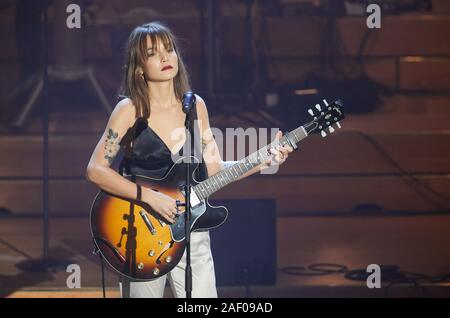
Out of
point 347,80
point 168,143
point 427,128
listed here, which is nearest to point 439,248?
point 427,128

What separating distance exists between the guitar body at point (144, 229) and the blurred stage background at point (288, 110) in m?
1.63

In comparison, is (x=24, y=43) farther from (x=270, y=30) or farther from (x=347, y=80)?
(x=347, y=80)

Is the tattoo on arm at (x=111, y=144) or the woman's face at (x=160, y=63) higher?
the woman's face at (x=160, y=63)

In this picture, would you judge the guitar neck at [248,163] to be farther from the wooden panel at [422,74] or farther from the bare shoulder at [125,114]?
the wooden panel at [422,74]

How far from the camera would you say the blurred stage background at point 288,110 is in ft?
19.7

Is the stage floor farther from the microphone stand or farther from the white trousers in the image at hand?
the microphone stand

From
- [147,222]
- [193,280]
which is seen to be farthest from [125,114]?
[193,280]

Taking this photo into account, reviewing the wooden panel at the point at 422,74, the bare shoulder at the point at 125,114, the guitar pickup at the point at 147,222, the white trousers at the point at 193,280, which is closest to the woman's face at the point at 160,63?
the bare shoulder at the point at 125,114

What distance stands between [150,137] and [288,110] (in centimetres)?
292

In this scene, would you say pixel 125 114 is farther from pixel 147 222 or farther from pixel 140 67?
pixel 147 222

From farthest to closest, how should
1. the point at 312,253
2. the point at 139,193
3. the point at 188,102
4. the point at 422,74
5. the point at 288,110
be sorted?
the point at 422,74 → the point at 288,110 → the point at 312,253 → the point at 139,193 → the point at 188,102

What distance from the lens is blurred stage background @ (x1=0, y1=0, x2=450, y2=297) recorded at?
5992mm

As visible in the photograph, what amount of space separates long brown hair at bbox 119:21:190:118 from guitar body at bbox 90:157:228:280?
0.30 m

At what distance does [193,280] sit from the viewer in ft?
12.2
